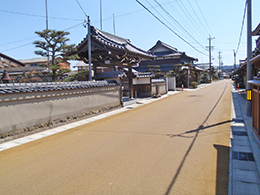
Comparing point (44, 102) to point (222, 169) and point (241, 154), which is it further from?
point (241, 154)

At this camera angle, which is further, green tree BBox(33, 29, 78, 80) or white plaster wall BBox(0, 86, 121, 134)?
green tree BBox(33, 29, 78, 80)

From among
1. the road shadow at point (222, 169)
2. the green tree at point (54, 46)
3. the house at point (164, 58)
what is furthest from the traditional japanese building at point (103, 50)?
the house at point (164, 58)

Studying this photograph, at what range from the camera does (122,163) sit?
543cm

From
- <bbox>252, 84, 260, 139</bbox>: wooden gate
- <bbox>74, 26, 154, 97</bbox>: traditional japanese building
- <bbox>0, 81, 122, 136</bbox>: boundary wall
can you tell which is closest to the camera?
<bbox>252, 84, 260, 139</bbox>: wooden gate

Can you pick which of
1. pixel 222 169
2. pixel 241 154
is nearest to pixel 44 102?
pixel 222 169

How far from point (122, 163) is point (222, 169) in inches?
102

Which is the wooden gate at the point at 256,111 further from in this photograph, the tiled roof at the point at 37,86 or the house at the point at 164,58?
the house at the point at 164,58

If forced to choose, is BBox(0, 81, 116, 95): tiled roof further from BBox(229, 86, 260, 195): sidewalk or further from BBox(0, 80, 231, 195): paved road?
BBox(229, 86, 260, 195): sidewalk

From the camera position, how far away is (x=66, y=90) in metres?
10.9

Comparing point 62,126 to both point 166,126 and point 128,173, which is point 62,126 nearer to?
point 166,126

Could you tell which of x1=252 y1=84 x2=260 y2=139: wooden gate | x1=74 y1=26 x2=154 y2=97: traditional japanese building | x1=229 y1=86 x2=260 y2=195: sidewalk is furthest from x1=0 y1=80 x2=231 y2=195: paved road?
x1=74 y1=26 x2=154 y2=97: traditional japanese building

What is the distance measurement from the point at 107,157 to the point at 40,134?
446cm

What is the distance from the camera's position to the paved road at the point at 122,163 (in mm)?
4219

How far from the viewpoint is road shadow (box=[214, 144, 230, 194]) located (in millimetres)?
4137
